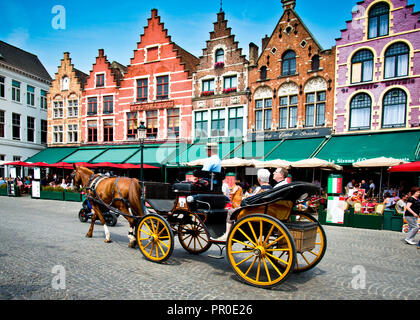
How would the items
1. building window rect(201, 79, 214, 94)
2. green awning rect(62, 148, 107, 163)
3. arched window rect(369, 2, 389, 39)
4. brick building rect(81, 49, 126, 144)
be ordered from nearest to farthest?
arched window rect(369, 2, 389, 39) → building window rect(201, 79, 214, 94) → green awning rect(62, 148, 107, 163) → brick building rect(81, 49, 126, 144)

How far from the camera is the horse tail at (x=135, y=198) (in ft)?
19.6

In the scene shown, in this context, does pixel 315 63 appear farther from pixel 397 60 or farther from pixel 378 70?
pixel 397 60

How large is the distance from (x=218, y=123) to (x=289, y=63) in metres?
6.19

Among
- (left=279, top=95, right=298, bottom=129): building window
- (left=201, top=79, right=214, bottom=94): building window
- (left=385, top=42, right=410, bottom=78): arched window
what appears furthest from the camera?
(left=201, top=79, right=214, bottom=94): building window

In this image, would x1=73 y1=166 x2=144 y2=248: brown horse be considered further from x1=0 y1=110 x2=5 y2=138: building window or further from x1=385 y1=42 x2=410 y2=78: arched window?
x1=0 y1=110 x2=5 y2=138: building window

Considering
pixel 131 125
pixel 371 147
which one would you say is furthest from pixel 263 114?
pixel 131 125

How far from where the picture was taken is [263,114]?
18797 millimetres

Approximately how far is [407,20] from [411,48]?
155cm

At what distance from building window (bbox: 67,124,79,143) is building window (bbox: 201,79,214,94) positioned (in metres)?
13.8

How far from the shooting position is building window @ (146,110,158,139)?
22984mm

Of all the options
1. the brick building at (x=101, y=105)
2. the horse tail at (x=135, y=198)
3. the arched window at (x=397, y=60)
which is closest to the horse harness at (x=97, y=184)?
the horse tail at (x=135, y=198)

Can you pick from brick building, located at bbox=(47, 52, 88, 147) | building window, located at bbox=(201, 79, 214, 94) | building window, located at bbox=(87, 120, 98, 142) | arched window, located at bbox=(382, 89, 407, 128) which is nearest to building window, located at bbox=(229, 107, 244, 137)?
building window, located at bbox=(201, 79, 214, 94)

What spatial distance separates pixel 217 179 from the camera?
5391 millimetres

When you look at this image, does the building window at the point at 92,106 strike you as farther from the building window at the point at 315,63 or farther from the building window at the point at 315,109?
the building window at the point at 315,63
